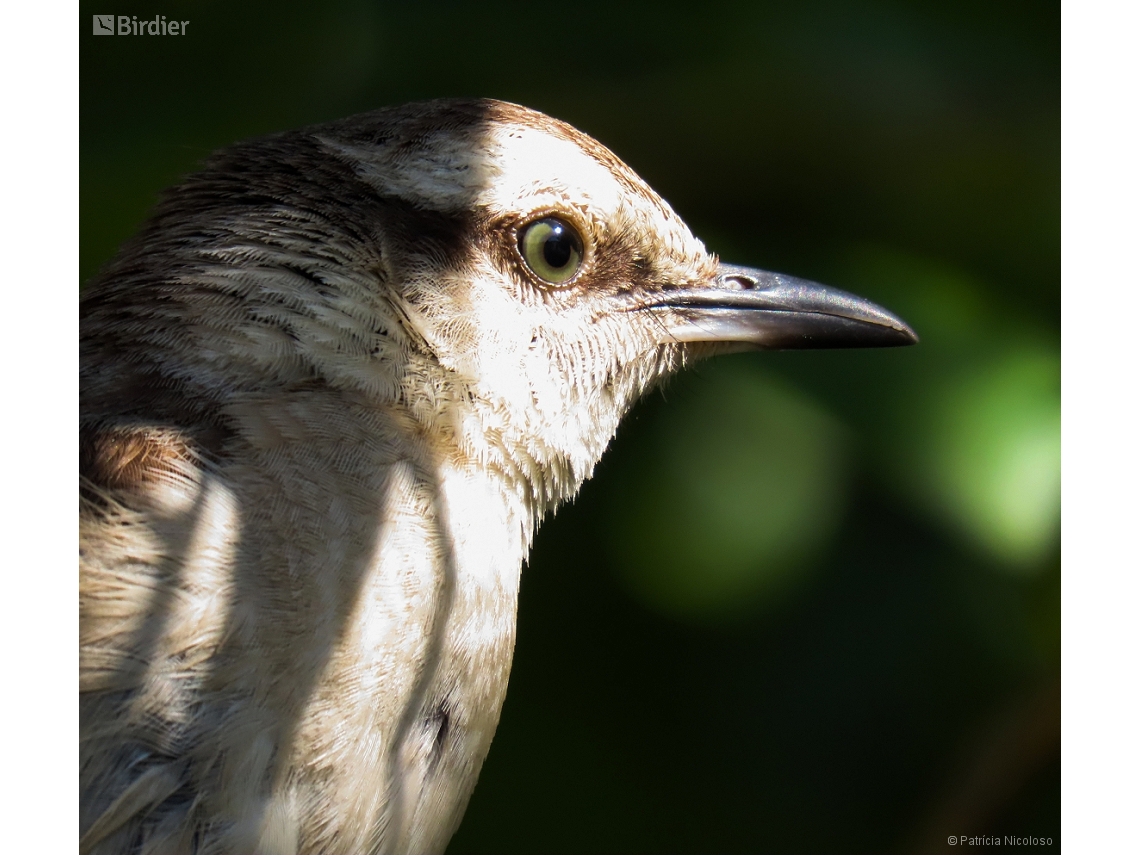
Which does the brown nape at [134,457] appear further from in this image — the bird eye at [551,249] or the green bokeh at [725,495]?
the green bokeh at [725,495]

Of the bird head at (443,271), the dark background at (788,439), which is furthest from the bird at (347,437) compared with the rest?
the dark background at (788,439)

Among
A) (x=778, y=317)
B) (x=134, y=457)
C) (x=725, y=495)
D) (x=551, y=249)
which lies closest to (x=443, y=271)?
(x=551, y=249)

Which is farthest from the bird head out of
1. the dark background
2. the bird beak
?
the dark background

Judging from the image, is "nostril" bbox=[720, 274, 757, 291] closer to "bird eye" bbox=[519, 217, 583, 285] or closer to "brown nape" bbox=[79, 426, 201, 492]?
"bird eye" bbox=[519, 217, 583, 285]

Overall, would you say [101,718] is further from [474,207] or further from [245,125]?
[245,125]

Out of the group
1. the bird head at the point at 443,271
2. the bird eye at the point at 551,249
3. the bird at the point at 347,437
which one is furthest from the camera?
the bird eye at the point at 551,249

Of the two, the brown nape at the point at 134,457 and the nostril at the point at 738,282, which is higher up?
the nostril at the point at 738,282

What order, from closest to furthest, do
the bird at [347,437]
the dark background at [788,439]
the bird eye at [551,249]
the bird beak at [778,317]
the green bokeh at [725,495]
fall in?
the bird at [347,437], the bird eye at [551,249], the bird beak at [778,317], the dark background at [788,439], the green bokeh at [725,495]

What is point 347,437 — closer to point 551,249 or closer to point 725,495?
point 551,249

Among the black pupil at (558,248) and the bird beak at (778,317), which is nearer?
the black pupil at (558,248)
